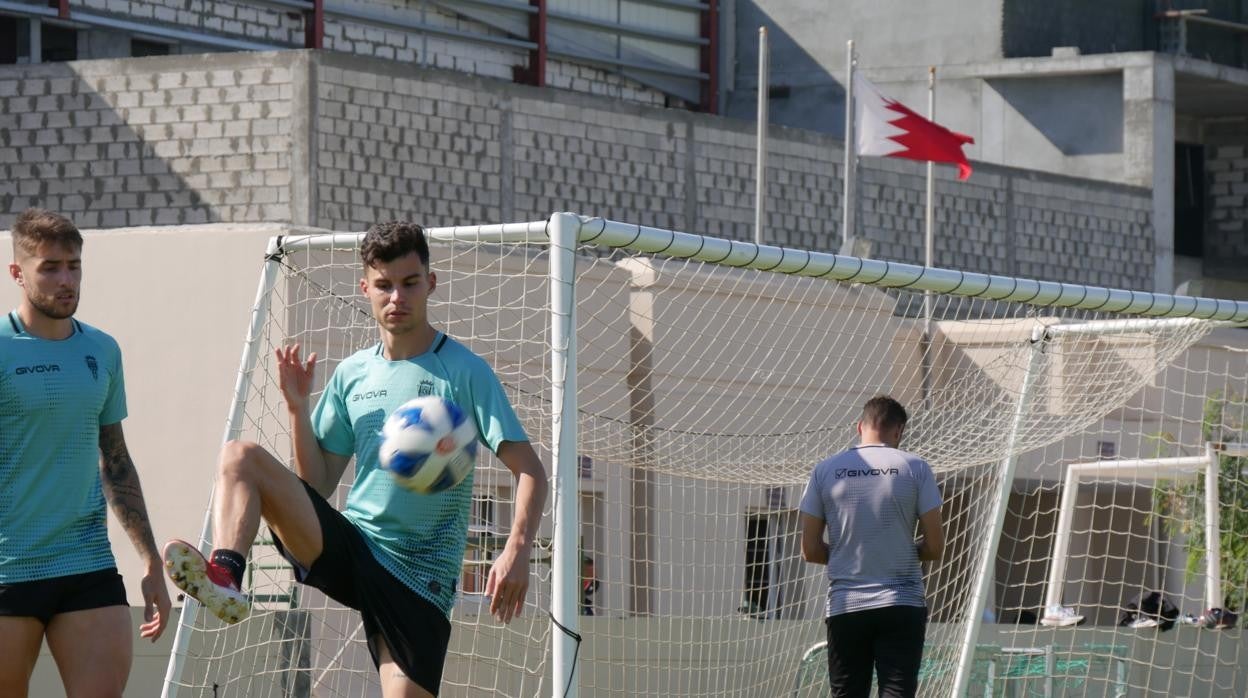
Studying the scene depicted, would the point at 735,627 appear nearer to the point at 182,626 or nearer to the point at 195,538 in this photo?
the point at 182,626

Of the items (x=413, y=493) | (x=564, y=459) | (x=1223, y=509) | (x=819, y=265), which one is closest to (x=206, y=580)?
(x=413, y=493)

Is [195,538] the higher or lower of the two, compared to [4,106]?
lower

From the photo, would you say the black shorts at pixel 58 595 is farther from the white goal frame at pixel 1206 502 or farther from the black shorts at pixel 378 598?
the white goal frame at pixel 1206 502

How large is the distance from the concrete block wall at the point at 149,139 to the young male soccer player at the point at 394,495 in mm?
15079

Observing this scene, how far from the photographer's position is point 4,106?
2091cm

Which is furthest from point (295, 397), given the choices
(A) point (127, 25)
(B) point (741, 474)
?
(A) point (127, 25)

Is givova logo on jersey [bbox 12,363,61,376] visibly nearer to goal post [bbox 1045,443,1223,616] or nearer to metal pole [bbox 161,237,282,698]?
metal pole [bbox 161,237,282,698]

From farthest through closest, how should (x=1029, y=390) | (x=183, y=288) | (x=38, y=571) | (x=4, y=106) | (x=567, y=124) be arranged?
(x=567, y=124) → (x=4, y=106) → (x=183, y=288) → (x=1029, y=390) → (x=38, y=571)

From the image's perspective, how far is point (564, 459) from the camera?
6.52 m

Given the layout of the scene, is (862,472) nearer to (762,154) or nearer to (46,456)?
(46,456)

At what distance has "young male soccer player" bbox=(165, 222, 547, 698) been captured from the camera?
5176 millimetres

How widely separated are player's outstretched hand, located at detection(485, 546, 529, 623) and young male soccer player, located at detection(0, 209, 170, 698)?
0.97 m

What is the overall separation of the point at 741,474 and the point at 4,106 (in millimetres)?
12651

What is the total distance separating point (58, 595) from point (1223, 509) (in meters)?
14.5
